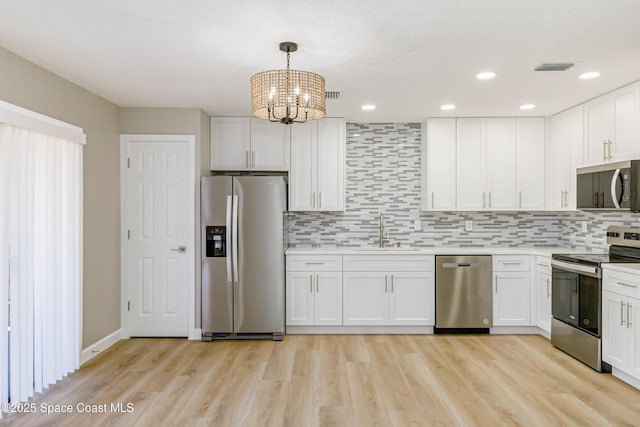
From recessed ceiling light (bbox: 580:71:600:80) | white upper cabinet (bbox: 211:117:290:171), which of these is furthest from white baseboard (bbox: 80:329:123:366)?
recessed ceiling light (bbox: 580:71:600:80)

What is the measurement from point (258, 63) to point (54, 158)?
1.74 metres

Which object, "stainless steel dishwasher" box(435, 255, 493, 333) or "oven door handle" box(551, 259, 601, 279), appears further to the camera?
"stainless steel dishwasher" box(435, 255, 493, 333)

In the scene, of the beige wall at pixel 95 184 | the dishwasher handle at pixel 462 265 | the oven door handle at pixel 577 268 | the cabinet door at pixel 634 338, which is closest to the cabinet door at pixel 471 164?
the dishwasher handle at pixel 462 265

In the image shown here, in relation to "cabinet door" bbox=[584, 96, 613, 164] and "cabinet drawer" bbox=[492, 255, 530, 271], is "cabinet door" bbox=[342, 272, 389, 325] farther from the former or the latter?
"cabinet door" bbox=[584, 96, 613, 164]

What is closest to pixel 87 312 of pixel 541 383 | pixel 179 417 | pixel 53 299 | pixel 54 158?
pixel 53 299

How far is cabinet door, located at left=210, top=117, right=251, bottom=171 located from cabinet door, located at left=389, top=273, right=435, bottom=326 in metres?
2.13

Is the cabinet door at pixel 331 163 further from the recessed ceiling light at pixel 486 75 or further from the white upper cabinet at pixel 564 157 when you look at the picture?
the white upper cabinet at pixel 564 157

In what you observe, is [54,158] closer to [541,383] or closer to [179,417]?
[179,417]

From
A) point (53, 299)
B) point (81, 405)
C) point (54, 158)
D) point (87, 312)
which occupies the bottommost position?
point (81, 405)

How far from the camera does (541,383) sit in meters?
3.18

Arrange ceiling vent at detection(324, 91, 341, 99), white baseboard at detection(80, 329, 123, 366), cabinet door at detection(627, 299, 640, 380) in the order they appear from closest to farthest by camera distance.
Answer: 1. cabinet door at detection(627, 299, 640, 380)
2. white baseboard at detection(80, 329, 123, 366)
3. ceiling vent at detection(324, 91, 341, 99)

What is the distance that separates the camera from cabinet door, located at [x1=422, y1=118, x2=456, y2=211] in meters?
4.71

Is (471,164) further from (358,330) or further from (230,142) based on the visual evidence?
(230,142)

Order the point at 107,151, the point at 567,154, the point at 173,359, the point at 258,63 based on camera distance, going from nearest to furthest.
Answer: the point at 258,63 → the point at 173,359 → the point at 107,151 → the point at 567,154
